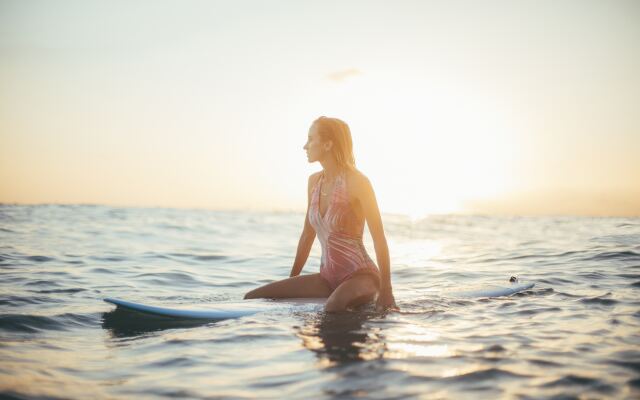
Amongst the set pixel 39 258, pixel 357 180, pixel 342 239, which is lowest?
pixel 39 258

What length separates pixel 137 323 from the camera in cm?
518

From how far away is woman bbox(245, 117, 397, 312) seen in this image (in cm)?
532

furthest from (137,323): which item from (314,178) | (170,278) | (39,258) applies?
(39,258)

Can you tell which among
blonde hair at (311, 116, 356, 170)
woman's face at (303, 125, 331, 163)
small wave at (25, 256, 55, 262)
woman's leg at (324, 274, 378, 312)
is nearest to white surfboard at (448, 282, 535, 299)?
woman's leg at (324, 274, 378, 312)

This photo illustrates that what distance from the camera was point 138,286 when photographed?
26.8 ft

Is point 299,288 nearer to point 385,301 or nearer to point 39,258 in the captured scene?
point 385,301

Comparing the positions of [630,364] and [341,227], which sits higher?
[341,227]

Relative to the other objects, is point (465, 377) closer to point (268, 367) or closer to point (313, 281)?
point (268, 367)

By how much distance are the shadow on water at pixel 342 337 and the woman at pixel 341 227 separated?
Result: 9.9 inches

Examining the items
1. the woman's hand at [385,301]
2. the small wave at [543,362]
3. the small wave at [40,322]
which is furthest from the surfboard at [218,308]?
the small wave at [543,362]

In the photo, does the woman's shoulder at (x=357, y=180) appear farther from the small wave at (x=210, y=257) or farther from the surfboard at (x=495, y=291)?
the small wave at (x=210, y=257)

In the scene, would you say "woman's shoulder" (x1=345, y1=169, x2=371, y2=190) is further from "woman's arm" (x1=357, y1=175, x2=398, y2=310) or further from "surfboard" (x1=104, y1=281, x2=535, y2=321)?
"surfboard" (x1=104, y1=281, x2=535, y2=321)

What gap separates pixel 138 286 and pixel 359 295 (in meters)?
4.38

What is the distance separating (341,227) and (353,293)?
0.76 meters
